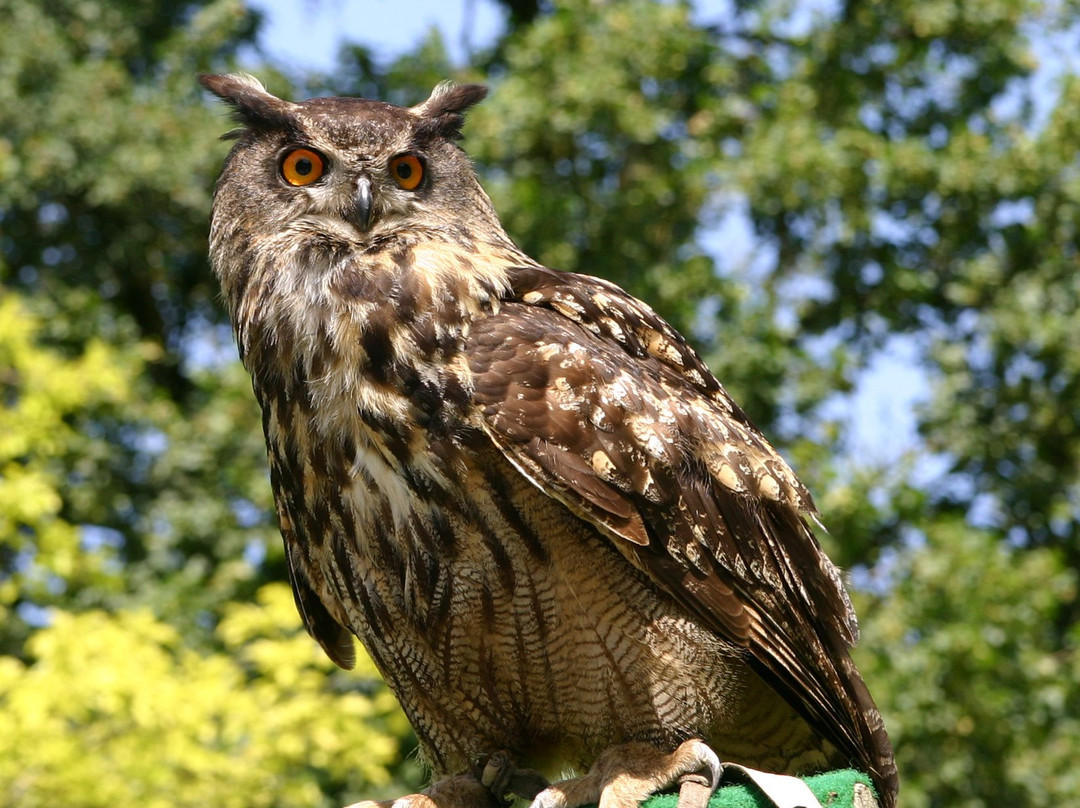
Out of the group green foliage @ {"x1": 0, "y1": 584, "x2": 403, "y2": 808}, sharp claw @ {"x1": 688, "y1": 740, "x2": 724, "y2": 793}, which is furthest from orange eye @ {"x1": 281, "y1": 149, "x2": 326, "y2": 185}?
green foliage @ {"x1": 0, "y1": 584, "x2": 403, "y2": 808}

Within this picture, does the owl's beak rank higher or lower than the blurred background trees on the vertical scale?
lower

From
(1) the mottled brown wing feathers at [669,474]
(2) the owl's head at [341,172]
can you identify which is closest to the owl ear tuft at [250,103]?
(2) the owl's head at [341,172]

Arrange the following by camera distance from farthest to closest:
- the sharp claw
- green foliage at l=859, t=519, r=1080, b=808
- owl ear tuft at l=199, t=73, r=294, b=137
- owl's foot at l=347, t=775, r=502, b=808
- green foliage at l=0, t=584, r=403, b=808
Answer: green foliage at l=859, t=519, r=1080, b=808, green foliage at l=0, t=584, r=403, b=808, owl ear tuft at l=199, t=73, r=294, b=137, owl's foot at l=347, t=775, r=502, b=808, the sharp claw

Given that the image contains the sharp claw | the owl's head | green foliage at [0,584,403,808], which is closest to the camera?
the sharp claw

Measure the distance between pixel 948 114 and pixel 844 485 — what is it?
10.5ft

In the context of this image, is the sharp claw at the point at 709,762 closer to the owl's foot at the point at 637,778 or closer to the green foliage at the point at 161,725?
the owl's foot at the point at 637,778

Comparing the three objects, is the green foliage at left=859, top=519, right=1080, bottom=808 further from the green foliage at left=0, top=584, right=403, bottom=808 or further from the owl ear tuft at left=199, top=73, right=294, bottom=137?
the owl ear tuft at left=199, top=73, right=294, bottom=137

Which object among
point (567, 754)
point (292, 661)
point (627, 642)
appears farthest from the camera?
point (292, 661)

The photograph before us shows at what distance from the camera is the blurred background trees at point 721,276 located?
25.3ft

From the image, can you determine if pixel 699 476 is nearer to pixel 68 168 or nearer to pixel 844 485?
pixel 844 485

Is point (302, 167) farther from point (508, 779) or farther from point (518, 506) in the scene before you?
point (508, 779)

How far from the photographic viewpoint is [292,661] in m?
6.03

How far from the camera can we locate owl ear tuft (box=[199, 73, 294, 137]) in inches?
119

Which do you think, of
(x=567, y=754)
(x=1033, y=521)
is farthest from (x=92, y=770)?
(x=1033, y=521)
